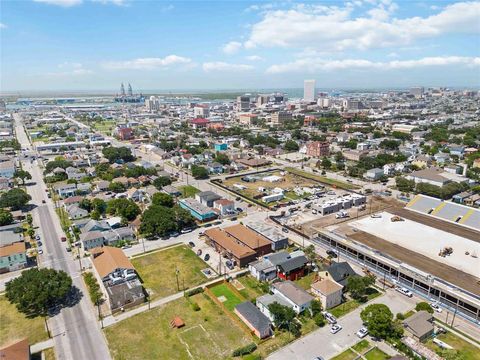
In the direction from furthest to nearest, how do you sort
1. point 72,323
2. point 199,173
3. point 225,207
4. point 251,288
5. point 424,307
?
point 199,173 → point 225,207 → point 251,288 → point 424,307 → point 72,323

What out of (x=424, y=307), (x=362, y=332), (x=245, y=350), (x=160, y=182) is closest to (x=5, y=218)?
(x=160, y=182)

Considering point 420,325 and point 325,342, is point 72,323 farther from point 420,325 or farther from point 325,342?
point 420,325

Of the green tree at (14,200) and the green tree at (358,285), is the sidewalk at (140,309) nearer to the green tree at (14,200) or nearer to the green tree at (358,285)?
the green tree at (358,285)

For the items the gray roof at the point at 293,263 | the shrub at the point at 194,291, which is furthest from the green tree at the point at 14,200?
the gray roof at the point at 293,263

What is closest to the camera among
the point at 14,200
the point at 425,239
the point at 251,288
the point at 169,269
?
the point at 251,288

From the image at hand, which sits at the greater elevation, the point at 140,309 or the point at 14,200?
the point at 14,200

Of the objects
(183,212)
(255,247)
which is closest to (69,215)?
(183,212)
